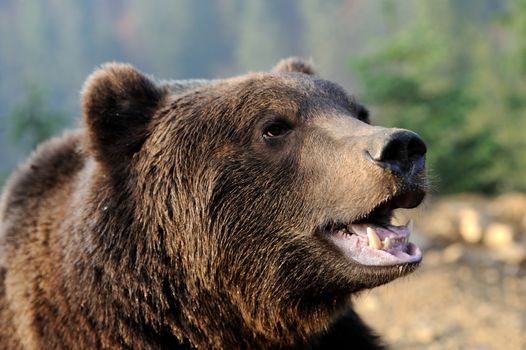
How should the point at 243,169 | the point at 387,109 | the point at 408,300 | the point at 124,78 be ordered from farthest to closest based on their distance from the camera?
the point at 387,109 < the point at 408,300 < the point at 124,78 < the point at 243,169

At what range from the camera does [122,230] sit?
3137 millimetres

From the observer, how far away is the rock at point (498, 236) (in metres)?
8.58

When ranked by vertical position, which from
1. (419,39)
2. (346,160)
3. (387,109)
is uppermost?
(419,39)

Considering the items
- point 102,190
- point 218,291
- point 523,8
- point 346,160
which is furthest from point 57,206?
point 523,8

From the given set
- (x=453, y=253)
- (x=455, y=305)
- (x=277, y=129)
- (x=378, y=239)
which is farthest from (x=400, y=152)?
(x=453, y=253)

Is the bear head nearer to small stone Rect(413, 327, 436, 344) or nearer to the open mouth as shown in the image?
the open mouth

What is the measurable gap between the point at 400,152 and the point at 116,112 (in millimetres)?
1431

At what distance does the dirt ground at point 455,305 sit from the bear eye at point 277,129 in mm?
2532

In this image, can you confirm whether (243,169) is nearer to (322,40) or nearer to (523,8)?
(523,8)

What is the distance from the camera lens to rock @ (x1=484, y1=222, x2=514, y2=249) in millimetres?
8578

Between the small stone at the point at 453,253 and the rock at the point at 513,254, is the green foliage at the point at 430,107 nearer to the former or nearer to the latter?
the small stone at the point at 453,253

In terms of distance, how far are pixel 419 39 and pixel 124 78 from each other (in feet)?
50.4

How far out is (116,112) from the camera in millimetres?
3307

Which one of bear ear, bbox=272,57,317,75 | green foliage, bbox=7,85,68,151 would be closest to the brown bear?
bear ear, bbox=272,57,317,75
